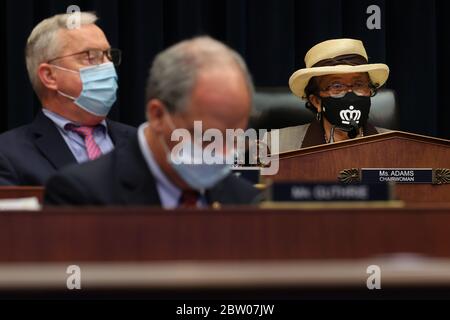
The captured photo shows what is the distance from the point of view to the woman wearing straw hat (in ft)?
7.52

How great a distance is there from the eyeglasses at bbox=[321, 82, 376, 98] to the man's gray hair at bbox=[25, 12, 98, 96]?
77cm

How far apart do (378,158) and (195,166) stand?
0.86m

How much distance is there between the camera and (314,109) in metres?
2.41

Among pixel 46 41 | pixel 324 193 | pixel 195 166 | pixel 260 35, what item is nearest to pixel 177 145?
pixel 195 166

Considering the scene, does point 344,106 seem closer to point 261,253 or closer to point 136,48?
point 136,48

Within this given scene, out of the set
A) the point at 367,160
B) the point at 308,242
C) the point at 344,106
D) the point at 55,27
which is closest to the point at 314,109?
the point at 344,106

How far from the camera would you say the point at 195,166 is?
0.96 metres

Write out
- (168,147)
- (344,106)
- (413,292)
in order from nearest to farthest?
(413,292) < (168,147) < (344,106)

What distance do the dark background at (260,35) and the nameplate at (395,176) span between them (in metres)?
1.40

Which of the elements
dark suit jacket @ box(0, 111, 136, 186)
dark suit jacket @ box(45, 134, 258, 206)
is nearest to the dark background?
dark suit jacket @ box(0, 111, 136, 186)

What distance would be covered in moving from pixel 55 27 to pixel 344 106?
850 millimetres

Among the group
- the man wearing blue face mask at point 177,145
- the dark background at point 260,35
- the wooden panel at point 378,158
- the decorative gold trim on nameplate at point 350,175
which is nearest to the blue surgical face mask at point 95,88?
the wooden panel at point 378,158

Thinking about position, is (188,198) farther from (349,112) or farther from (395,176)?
(349,112)

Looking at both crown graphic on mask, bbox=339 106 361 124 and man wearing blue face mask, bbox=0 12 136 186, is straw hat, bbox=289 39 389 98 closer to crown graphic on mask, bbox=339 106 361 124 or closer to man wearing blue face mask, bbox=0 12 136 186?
crown graphic on mask, bbox=339 106 361 124
